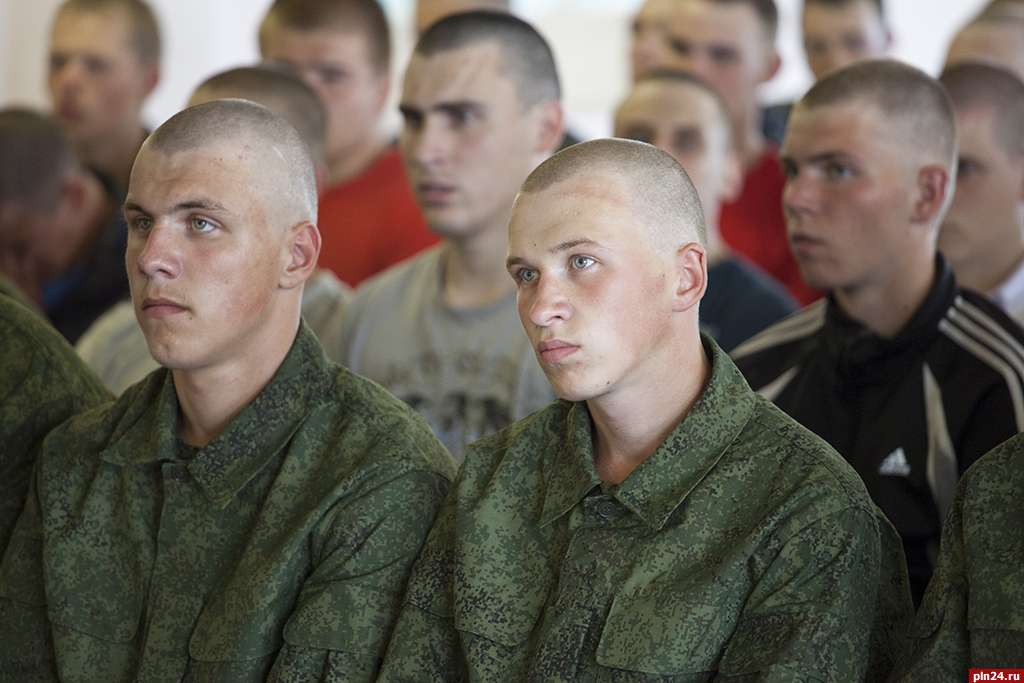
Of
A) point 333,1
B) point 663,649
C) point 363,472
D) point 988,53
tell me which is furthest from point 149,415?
point 988,53

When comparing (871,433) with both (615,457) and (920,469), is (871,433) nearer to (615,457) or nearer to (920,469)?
(920,469)

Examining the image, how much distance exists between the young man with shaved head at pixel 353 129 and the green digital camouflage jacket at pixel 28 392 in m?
1.54

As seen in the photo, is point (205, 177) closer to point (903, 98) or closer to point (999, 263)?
point (903, 98)

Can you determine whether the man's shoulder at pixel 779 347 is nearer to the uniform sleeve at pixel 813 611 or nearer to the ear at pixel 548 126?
the ear at pixel 548 126

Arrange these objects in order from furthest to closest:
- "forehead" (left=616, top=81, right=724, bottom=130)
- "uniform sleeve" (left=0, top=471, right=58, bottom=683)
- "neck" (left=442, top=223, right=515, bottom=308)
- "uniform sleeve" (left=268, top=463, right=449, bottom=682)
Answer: "forehead" (left=616, top=81, right=724, bottom=130), "neck" (left=442, top=223, right=515, bottom=308), "uniform sleeve" (left=0, top=471, right=58, bottom=683), "uniform sleeve" (left=268, top=463, right=449, bottom=682)

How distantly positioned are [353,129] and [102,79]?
0.97 m

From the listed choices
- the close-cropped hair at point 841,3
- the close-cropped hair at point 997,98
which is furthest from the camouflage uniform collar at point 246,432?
the close-cropped hair at point 841,3

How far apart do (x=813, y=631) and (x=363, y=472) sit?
718 millimetres

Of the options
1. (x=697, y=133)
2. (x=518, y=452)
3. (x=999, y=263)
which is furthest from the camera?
A: (x=697, y=133)

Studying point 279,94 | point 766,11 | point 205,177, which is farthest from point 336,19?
point 205,177

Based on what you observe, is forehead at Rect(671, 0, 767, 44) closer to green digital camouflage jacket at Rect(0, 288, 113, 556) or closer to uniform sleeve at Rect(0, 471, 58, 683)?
green digital camouflage jacket at Rect(0, 288, 113, 556)

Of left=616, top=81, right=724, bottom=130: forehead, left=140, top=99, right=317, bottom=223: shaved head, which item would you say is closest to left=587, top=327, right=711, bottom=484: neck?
left=140, top=99, right=317, bottom=223: shaved head

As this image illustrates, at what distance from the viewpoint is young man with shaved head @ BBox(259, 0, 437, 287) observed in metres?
4.30

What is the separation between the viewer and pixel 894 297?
2945 millimetres
